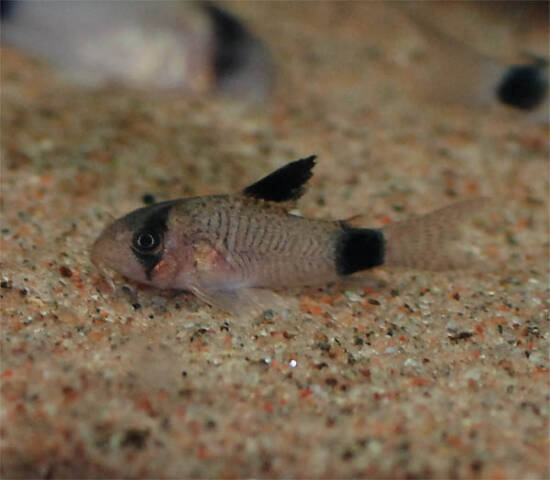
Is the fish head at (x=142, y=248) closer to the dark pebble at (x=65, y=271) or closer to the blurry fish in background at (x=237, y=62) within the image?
the dark pebble at (x=65, y=271)

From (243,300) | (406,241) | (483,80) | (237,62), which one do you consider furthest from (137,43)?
(406,241)

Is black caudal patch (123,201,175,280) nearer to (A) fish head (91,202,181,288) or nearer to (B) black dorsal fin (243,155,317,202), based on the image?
(A) fish head (91,202,181,288)

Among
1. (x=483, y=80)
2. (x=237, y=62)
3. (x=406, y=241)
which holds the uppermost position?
(x=483, y=80)

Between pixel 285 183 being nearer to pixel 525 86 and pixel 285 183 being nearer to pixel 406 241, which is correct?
pixel 406 241

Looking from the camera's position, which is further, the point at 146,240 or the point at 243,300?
the point at 243,300

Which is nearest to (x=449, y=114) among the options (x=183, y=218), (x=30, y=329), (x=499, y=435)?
(x=183, y=218)

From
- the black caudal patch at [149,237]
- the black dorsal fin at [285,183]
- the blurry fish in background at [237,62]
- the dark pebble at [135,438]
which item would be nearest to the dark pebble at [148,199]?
the black caudal patch at [149,237]
